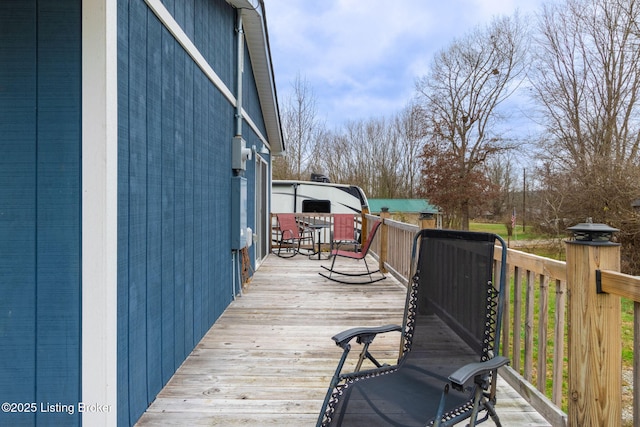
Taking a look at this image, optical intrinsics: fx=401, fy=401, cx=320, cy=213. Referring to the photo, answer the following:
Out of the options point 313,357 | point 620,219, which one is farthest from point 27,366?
point 620,219

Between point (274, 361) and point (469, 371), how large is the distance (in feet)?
6.21

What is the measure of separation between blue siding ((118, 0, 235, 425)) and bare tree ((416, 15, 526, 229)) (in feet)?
50.1

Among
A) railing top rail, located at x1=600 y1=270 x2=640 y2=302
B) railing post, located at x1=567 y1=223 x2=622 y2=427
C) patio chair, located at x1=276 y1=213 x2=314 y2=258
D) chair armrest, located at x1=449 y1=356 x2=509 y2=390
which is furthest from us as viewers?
patio chair, located at x1=276 y1=213 x2=314 y2=258

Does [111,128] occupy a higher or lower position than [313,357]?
higher

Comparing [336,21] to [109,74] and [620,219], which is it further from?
[109,74]

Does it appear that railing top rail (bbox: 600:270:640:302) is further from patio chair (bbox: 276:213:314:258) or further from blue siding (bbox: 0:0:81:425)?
patio chair (bbox: 276:213:314:258)

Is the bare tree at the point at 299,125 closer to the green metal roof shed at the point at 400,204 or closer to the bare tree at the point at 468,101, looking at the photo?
the green metal roof shed at the point at 400,204

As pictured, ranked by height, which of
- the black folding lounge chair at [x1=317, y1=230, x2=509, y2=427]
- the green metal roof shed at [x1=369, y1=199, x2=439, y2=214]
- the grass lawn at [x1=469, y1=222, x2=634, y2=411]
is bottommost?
the grass lawn at [x1=469, y1=222, x2=634, y2=411]

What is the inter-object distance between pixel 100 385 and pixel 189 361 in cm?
128

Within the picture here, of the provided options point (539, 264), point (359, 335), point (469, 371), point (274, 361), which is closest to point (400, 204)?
point (274, 361)

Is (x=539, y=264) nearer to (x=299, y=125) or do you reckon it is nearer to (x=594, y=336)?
(x=594, y=336)

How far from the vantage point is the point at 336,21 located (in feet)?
50.2

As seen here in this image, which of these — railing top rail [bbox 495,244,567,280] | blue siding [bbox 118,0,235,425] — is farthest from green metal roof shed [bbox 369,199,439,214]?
railing top rail [bbox 495,244,567,280]

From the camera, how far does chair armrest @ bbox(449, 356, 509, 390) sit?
1.41 metres
